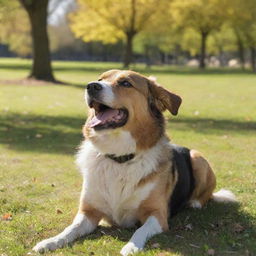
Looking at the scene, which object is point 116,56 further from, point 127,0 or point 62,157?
point 62,157

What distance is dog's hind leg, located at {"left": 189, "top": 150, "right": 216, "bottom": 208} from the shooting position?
6.70m

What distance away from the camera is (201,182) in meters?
6.73

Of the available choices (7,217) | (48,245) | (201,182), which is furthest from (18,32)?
(48,245)

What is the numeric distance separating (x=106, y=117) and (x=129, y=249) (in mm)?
1511

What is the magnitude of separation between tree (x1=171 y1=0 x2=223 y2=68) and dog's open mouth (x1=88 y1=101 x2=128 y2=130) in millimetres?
46148

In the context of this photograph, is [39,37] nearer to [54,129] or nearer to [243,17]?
[54,129]

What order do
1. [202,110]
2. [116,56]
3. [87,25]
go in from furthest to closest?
1. [116,56]
2. [87,25]
3. [202,110]

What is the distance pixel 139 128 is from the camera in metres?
5.51

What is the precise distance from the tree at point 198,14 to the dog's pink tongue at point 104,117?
4618cm

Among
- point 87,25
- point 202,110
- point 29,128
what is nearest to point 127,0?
point 87,25

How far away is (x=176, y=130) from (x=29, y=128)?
4.01m

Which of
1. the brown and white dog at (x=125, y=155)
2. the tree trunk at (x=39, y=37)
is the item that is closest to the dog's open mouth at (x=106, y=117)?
the brown and white dog at (x=125, y=155)

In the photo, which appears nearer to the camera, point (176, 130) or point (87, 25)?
point (176, 130)

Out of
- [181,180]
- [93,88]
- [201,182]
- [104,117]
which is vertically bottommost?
[201,182]
